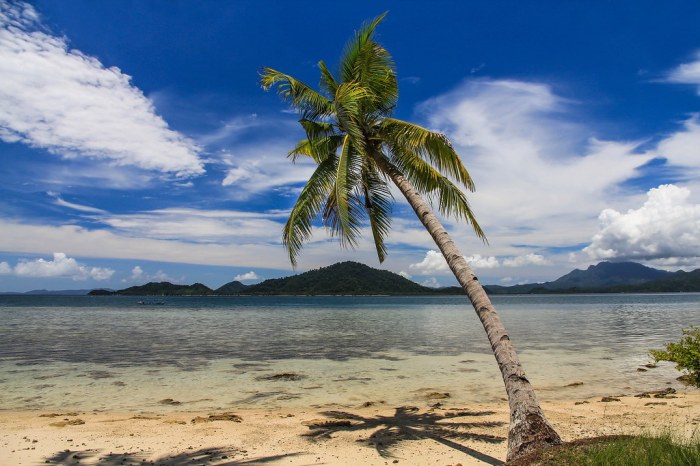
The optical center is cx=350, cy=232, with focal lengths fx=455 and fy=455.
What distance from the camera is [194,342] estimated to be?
30766 millimetres

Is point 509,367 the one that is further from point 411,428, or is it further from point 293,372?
point 293,372

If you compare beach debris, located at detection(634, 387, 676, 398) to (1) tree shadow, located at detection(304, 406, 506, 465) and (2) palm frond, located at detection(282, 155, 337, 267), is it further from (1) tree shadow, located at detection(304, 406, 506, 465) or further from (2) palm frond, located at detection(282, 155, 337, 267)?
(2) palm frond, located at detection(282, 155, 337, 267)

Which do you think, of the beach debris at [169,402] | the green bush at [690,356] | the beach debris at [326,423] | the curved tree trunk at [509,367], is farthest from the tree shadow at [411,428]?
the beach debris at [169,402]

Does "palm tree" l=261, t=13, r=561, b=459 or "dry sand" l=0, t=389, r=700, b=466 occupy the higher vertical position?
"palm tree" l=261, t=13, r=561, b=459

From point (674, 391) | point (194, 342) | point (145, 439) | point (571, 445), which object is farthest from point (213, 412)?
point (194, 342)

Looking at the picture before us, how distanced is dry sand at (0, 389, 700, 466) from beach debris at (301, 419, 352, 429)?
0.02 m

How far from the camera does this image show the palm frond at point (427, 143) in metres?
9.36

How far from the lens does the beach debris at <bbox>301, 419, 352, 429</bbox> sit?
10.6 meters

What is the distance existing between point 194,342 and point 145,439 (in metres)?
22.3

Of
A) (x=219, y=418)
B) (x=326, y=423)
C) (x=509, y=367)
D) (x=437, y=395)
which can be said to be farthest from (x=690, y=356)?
(x=219, y=418)

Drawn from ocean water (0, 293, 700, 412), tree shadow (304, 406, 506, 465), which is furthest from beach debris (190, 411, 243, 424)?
tree shadow (304, 406, 506, 465)

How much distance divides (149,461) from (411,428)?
549 centimetres

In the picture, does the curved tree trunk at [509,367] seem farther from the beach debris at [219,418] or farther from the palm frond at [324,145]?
→ the beach debris at [219,418]

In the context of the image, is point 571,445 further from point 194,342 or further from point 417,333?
point 417,333
